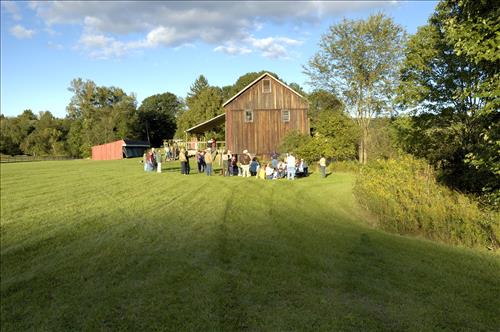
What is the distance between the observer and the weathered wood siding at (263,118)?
3447cm

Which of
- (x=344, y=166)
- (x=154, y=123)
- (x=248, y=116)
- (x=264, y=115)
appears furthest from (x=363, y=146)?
(x=154, y=123)

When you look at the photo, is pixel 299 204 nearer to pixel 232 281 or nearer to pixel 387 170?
pixel 387 170

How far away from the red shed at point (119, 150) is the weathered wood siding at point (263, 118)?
99.6 feet

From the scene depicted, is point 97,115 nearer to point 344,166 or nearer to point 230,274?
point 344,166

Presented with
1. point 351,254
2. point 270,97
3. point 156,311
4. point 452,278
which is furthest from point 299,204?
point 270,97

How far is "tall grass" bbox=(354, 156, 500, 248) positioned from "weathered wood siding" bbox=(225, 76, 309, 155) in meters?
20.4

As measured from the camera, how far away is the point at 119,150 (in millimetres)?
60500

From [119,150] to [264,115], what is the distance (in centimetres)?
3289

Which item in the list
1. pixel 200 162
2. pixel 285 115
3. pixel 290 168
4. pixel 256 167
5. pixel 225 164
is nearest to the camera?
pixel 290 168

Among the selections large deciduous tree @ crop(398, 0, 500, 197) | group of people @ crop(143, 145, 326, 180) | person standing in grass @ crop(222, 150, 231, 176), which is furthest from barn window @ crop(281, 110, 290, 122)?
large deciduous tree @ crop(398, 0, 500, 197)

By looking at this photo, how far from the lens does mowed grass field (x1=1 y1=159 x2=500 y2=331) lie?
18.9ft

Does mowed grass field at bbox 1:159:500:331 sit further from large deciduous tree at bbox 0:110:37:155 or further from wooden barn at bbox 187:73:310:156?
large deciduous tree at bbox 0:110:37:155

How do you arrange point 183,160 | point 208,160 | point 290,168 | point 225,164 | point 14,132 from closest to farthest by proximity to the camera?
point 290,168 → point 225,164 → point 208,160 → point 183,160 → point 14,132

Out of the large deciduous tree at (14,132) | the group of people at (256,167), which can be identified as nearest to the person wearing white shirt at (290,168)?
the group of people at (256,167)
